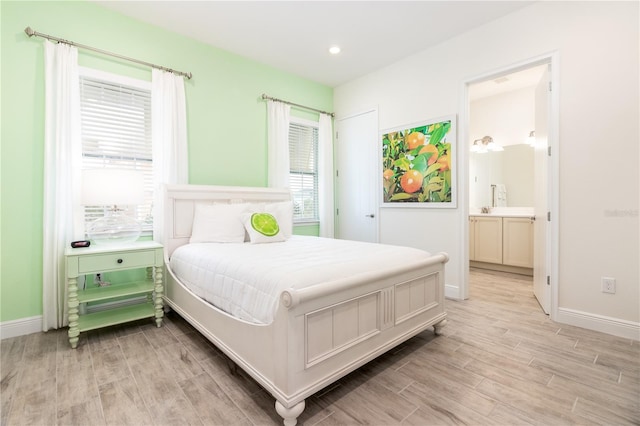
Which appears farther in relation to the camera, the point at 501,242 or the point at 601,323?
the point at 501,242

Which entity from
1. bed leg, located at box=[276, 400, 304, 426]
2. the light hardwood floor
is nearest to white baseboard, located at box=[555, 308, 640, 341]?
the light hardwood floor

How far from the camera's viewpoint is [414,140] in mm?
3730

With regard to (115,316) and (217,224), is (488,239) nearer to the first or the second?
(217,224)

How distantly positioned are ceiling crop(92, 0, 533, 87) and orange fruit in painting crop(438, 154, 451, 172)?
1.31 metres

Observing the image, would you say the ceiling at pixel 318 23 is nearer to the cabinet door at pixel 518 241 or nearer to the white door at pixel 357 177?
the white door at pixel 357 177

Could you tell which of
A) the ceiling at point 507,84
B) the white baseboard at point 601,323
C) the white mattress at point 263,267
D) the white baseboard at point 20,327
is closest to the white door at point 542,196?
the white baseboard at point 601,323

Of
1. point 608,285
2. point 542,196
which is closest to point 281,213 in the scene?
point 542,196

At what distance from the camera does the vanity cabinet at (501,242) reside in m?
4.35

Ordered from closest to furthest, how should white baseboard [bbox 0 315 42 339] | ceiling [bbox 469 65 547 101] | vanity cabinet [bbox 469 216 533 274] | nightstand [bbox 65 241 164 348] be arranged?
1. nightstand [bbox 65 241 164 348]
2. white baseboard [bbox 0 315 42 339]
3. ceiling [bbox 469 65 547 101]
4. vanity cabinet [bbox 469 216 533 274]

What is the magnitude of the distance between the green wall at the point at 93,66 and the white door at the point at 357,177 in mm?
1330

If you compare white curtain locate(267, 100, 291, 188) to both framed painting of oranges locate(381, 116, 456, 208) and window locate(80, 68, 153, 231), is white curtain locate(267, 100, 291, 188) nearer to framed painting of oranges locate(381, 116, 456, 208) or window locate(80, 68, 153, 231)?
framed painting of oranges locate(381, 116, 456, 208)

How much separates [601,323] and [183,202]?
151 inches

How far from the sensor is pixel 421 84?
366 cm

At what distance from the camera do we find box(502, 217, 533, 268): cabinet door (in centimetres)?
432
